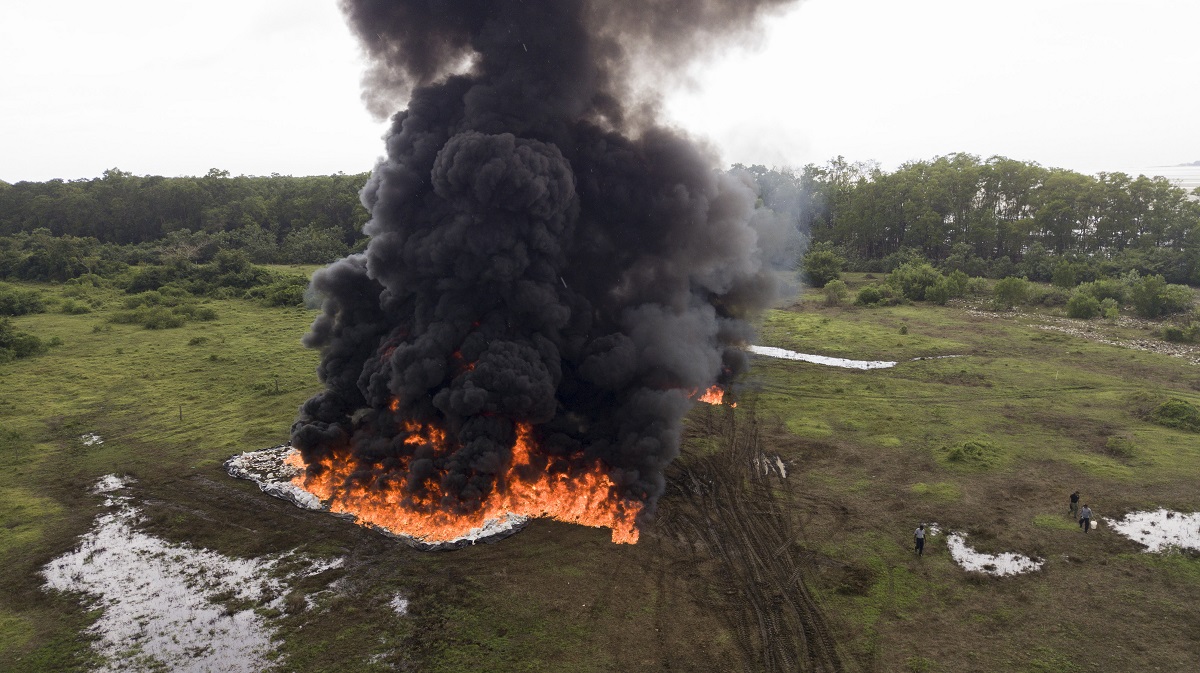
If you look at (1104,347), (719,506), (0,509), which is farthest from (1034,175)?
(0,509)

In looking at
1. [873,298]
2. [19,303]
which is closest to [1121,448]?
[873,298]

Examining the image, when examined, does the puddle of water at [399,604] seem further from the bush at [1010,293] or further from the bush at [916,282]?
the bush at [916,282]

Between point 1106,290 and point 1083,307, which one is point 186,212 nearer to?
point 1083,307

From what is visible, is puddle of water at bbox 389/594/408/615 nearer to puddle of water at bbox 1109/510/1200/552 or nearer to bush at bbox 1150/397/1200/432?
puddle of water at bbox 1109/510/1200/552

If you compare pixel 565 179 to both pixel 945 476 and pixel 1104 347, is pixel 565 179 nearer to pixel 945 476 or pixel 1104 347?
pixel 945 476

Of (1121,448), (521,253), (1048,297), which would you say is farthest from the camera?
(1048,297)

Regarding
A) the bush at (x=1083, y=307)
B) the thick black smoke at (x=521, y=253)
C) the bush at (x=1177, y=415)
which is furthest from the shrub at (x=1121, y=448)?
the bush at (x=1083, y=307)

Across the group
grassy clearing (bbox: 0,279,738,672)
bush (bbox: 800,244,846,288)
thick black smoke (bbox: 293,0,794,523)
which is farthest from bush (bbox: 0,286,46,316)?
bush (bbox: 800,244,846,288)
